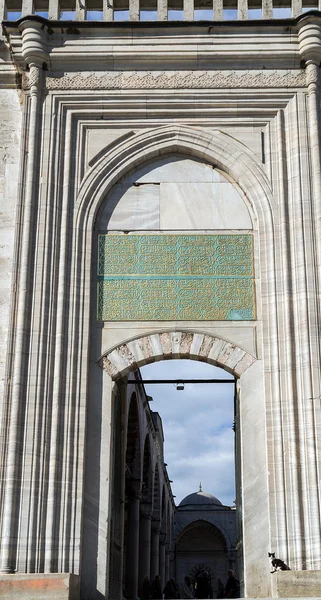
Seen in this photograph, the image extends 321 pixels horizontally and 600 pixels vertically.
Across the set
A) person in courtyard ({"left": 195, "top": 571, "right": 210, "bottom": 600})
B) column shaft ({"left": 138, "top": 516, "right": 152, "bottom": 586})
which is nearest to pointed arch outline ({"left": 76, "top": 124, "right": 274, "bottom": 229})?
person in courtyard ({"left": 195, "top": 571, "right": 210, "bottom": 600})

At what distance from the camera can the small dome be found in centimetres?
3934

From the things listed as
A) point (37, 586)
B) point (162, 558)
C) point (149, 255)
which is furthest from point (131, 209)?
point (162, 558)

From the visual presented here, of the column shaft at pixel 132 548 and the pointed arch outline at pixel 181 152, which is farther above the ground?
the pointed arch outline at pixel 181 152

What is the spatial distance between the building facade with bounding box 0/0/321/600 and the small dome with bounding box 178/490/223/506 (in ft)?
97.2

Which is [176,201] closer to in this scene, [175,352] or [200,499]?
[175,352]

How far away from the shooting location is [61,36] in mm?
9797

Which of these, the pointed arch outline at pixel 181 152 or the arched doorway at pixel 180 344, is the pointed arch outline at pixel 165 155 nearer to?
the pointed arch outline at pixel 181 152

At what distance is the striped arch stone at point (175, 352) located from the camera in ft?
28.6

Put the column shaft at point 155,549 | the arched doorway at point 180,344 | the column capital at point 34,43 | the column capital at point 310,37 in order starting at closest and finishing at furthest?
the arched doorway at point 180,344 < the column capital at point 310,37 < the column capital at point 34,43 < the column shaft at point 155,549

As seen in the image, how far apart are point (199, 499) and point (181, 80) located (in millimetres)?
32350

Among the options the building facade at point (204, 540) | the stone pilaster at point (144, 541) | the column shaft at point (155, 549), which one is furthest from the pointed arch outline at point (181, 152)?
the building facade at point (204, 540)

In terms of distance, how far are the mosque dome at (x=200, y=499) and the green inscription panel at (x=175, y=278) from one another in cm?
3089

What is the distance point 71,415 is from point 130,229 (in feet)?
7.17

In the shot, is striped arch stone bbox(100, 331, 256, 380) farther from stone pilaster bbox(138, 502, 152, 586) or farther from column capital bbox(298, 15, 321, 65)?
stone pilaster bbox(138, 502, 152, 586)
